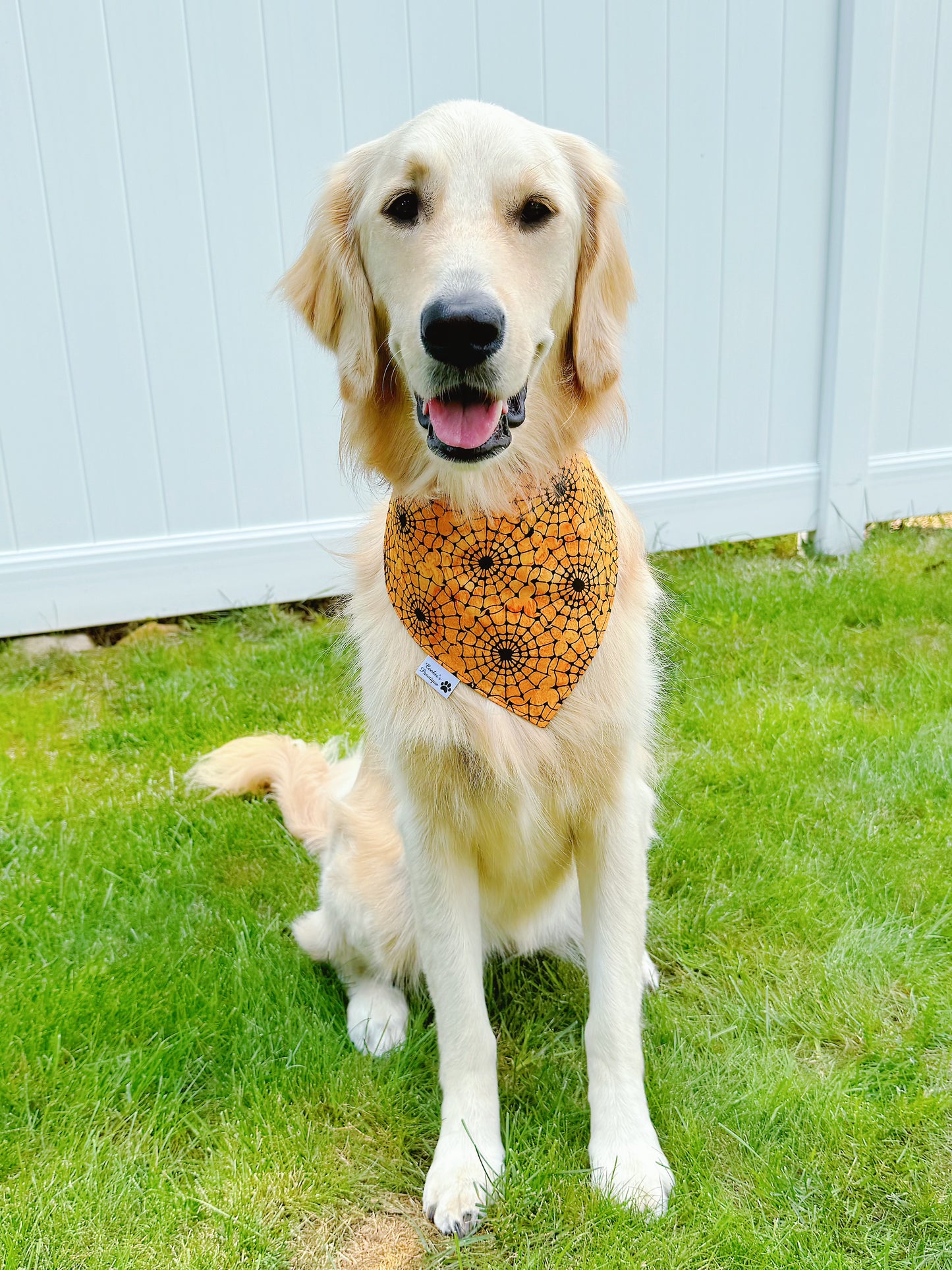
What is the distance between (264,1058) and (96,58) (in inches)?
133

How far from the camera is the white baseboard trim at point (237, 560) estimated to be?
3.88m

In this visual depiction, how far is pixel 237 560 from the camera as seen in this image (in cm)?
404

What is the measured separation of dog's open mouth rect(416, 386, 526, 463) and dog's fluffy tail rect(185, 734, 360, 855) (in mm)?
1159

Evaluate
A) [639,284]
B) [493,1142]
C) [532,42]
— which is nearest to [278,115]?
[532,42]

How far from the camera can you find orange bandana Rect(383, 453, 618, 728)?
5.76 ft

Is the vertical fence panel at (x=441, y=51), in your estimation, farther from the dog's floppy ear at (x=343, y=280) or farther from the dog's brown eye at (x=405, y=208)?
the dog's brown eye at (x=405, y=208)

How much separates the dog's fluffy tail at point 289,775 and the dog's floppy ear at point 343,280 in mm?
1106

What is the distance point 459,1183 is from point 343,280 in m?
1.60

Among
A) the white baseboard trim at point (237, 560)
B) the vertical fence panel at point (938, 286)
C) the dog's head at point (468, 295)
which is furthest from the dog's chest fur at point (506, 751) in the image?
the vertical fence panel at point (938, 286)

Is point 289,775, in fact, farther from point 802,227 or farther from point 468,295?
point 802,227

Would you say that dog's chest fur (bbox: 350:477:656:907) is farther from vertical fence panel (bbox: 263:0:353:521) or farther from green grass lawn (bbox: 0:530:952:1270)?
vertical fence panel (bbox: 263:0:353:521)

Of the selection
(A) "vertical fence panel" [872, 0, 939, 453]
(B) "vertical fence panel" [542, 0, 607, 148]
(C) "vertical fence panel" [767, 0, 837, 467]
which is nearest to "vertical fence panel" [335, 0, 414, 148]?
(B) "vertical fence panel" [542, 0, 607, 148]

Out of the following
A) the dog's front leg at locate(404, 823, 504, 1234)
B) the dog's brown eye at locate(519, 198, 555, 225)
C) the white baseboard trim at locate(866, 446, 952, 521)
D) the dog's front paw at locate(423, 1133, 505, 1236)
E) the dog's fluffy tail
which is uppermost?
the dog's brown eye at locate(519, 198, 555, 225)

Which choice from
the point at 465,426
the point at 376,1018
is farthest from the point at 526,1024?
the point at 465,426
